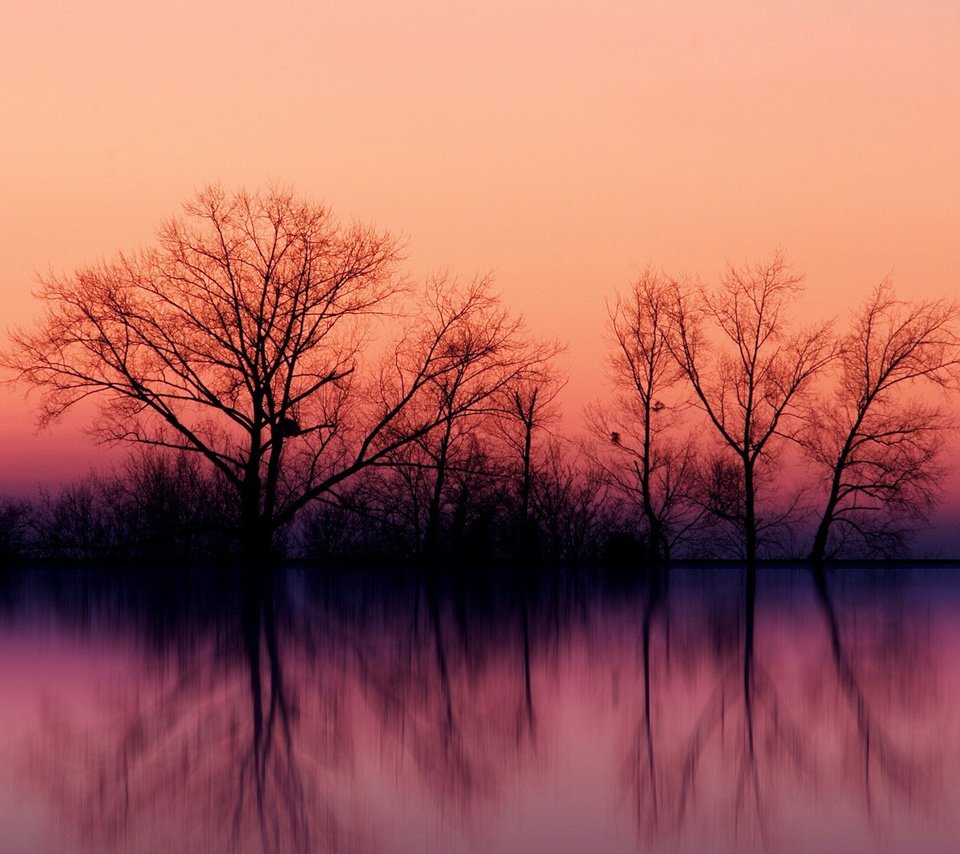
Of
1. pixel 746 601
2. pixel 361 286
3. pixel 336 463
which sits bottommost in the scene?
pixel 746 601

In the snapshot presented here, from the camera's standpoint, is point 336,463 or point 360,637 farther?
point 336,463

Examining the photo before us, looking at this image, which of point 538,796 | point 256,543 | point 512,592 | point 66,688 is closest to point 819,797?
point 538,796

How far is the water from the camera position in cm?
397

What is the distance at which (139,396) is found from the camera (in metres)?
19.9

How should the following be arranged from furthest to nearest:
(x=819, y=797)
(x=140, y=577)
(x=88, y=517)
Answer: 1. (x=88, y=517)
2. (x=140, y=577)
3. (x=819, y=797)

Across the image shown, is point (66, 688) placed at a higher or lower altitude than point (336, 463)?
lower

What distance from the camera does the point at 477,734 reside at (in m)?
5.50

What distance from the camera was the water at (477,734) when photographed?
156 inches

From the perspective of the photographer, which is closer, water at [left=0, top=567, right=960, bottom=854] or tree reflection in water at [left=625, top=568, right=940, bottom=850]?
water at [left=0, top=567, right=960, bottom=854]

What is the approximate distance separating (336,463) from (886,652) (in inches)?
518

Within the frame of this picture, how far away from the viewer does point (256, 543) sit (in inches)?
787

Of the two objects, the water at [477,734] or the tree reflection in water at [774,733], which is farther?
the tree reflection in water at [774,733]

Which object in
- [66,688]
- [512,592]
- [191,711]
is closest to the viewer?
[191,711]

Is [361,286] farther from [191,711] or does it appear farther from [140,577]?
Result: [191,711]
